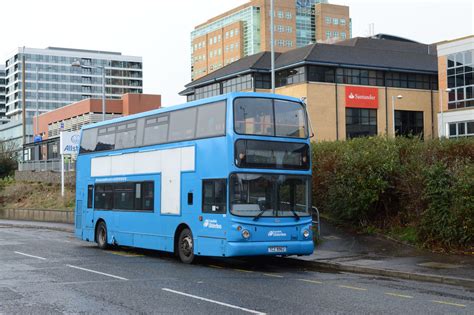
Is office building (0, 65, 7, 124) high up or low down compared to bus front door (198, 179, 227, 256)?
up

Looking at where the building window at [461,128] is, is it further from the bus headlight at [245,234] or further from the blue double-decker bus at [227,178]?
A: the bus headlight at [245,234]

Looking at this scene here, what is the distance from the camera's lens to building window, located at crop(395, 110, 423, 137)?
61206 mm

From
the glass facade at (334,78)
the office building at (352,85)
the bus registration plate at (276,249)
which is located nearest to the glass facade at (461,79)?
the office building at (352,85)

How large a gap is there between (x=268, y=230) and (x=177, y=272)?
2.36m

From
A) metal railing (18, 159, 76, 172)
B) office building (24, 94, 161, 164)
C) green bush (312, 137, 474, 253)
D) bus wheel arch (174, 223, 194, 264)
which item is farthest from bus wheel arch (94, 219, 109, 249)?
office building (24, 94, 161, 164)

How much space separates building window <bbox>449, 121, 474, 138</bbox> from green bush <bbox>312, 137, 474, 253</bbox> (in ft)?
94.3

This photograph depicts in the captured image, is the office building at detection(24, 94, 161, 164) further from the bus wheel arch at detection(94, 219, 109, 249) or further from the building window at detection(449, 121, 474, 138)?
the bus wheel arch at detection(94, 219, 109, 249)

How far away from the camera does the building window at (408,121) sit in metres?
61.2

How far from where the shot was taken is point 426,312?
931cm

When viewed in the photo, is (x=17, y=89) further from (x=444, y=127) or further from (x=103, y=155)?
(x=103, y=155)

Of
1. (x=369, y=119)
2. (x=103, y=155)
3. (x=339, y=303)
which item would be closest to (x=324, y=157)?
(x=103, y=155)

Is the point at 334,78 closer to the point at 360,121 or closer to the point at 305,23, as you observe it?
the point at 360,121

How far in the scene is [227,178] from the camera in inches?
583

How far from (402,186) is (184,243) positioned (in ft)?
23.3
